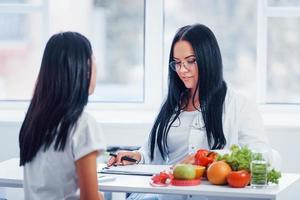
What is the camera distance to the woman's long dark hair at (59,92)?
2258 mm

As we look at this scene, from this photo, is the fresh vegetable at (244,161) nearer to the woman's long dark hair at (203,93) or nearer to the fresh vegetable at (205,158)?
the fresh vegetable at (205,158)

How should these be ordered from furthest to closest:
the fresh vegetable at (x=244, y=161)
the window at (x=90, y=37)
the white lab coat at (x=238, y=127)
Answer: the window at (x=90, y=37) → the white lab coat at (x=238, y=127) → the fresh vegetable at (x=244, y=161)

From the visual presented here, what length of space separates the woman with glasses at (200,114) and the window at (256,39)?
4.76 feet

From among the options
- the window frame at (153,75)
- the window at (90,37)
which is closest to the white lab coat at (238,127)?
the window frame at (153,75)

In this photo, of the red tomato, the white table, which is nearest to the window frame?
the white table

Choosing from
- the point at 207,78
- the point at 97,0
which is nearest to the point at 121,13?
the point at 97,0

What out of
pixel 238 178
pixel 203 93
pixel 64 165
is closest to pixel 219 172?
pixel 238 178

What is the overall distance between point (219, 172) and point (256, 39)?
7.31ft

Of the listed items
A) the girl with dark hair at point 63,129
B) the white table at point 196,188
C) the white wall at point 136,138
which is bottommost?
the white wall at point 136,138

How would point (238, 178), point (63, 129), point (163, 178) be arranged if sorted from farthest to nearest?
point (163, 178)
point (238, 178)
point (63, 129)

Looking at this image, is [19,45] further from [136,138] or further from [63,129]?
[63,129]

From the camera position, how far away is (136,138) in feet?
14.2

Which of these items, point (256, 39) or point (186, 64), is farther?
point (256, 39)

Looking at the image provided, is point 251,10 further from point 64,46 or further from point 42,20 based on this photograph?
point 64,46
